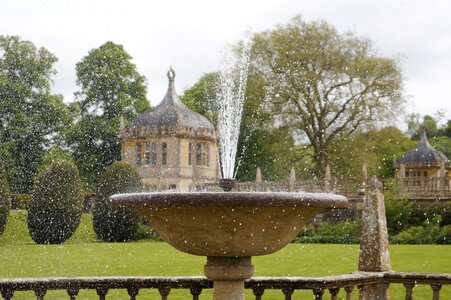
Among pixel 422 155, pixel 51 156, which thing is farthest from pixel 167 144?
pixel 422 155

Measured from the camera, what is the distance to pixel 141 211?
544 cm

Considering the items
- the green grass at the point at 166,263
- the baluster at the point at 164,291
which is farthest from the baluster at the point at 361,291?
the green grass at the point at 166,263

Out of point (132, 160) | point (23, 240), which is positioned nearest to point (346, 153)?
point (132, 160)

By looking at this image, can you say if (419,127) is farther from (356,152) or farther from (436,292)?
(436,292)

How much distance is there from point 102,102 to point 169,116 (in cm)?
478

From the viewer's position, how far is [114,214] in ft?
89.5

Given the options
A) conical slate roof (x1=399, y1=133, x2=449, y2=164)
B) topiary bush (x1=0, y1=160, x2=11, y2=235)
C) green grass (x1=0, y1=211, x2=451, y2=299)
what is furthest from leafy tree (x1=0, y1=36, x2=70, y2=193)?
conical slate roof (x1=399, y1=133, x2=449, y2=164)

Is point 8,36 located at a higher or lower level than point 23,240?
higher

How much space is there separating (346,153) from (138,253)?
19437mm

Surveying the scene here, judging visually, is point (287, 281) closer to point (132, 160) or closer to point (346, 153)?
point (346, 153)

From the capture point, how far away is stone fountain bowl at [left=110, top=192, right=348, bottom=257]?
4918 mm

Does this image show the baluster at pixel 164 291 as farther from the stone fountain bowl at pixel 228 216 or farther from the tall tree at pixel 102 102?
the tall tree at pixel 102 102

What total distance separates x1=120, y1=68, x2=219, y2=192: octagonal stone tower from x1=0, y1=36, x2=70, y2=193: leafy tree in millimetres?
4036

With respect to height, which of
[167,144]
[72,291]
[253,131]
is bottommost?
[72,291]
